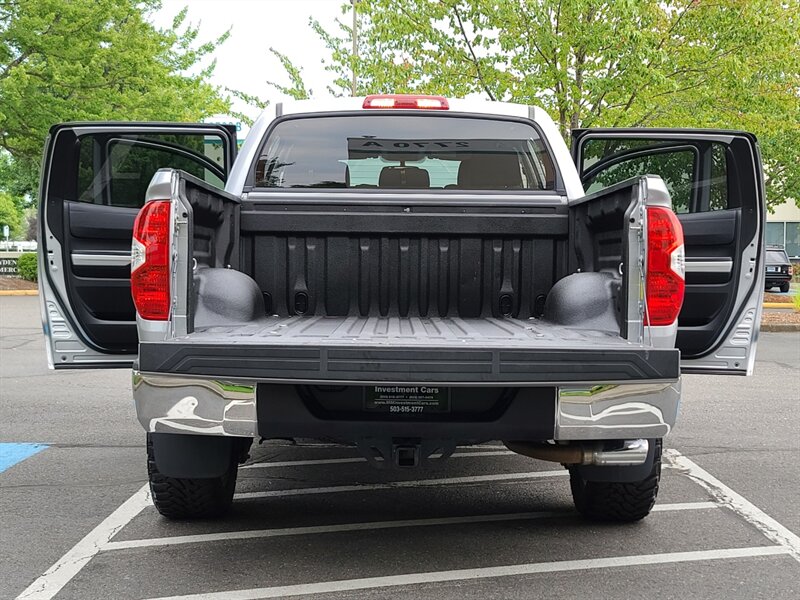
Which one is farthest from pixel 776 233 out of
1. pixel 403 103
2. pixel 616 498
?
pixel 616 498

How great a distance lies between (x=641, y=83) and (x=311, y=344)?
475 inches

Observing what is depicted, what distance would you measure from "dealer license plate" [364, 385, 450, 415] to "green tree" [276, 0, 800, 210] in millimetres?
11102

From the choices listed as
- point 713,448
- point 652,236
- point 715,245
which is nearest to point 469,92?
point 713,448

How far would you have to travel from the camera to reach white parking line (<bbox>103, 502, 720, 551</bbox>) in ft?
14.0

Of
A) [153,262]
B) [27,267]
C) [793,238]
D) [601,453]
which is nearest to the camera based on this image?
[153,262]

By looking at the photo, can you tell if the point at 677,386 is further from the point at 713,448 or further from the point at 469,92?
the point at 469,92

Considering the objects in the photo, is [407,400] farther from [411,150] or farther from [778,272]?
[778,272]

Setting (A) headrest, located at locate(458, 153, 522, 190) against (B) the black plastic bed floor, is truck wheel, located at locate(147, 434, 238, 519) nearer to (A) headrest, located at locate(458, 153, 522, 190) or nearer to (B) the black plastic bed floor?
(B) the black plastic bed floor

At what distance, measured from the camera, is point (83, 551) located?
4145 millimetres

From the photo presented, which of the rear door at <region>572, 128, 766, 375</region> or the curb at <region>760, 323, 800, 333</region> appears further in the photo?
the curb at <region>760, 323, 800, 333</region>

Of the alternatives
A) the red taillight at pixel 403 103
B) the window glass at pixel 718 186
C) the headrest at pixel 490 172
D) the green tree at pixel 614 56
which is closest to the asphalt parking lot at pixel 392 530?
the window glass at pixel 718 186

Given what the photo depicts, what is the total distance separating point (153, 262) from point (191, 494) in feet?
4.71

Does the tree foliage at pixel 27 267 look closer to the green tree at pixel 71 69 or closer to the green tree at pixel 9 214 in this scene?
the green tree at pixel 71 69

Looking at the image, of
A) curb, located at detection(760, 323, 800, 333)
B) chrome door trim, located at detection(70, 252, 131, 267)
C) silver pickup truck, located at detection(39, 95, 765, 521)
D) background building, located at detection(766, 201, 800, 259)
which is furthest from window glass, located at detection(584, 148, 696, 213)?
background building, located at detection(766, 201, 800, 259)
